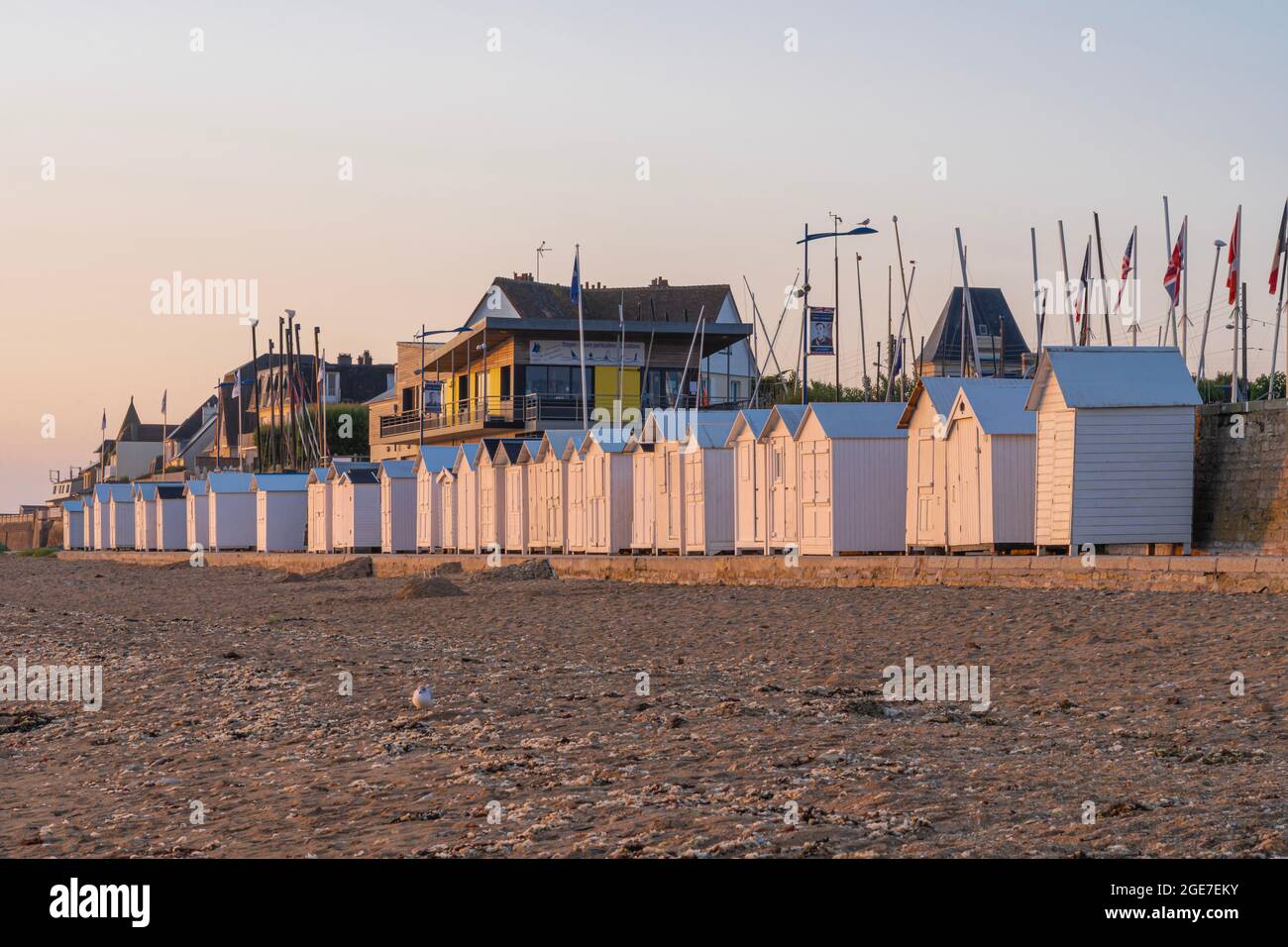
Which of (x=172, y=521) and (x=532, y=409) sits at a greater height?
(x=532, y=409)

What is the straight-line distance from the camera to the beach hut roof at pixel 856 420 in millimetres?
31594

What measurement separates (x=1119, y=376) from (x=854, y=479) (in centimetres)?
687

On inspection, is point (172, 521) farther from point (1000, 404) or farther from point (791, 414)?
point (1000, 404)

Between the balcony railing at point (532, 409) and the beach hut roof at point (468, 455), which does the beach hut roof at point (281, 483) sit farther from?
the beach hut roof at point (468, 455)

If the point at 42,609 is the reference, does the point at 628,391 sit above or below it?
above

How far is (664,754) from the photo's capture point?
33.6 feet

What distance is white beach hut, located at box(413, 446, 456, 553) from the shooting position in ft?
174

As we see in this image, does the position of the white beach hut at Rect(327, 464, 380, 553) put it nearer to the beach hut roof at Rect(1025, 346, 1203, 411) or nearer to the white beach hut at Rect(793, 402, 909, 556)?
the white beach hut at Rect(793, 402, 909, 556)

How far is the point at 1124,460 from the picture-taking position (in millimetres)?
25734

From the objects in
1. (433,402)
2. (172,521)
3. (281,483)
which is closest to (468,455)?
(281,483)

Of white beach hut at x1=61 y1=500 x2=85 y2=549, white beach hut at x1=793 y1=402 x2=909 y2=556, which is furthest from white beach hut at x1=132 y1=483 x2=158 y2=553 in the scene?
white beach hut at x1=793 y1=402 x2=909 y2=556
